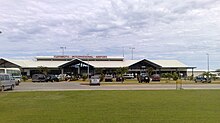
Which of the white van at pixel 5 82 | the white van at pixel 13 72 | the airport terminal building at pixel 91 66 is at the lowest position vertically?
the white van at pixel 5 82

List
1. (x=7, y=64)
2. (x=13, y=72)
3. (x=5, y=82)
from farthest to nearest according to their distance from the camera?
1. (x=7, y=64)
2. (x=13, y=72)
3. (x=5, y=82)

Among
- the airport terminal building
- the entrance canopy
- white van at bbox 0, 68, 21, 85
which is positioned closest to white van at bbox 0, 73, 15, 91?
white van at bbox 0, 68, 21, 85

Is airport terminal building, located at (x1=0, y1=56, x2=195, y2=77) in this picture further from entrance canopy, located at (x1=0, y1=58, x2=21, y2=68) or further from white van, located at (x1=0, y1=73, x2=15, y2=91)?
white van, located at (x1=0, y1=73, x2=15, y2=91)

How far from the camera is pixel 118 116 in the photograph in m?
14.7

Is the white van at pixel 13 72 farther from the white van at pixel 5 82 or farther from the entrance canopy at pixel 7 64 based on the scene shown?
the entrance canopy at pixel 7 64

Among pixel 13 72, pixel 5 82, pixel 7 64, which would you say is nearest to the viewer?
pixel 5 82

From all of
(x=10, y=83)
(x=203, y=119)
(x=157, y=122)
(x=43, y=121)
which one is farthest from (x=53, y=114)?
(x=10, y=83)

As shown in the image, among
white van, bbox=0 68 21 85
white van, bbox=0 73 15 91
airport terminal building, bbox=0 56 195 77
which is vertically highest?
airport terminal building, bbox=0 56 195 77

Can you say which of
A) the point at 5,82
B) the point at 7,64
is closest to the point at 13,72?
the point at 5,82

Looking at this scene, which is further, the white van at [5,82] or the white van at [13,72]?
the white van at [13,72]

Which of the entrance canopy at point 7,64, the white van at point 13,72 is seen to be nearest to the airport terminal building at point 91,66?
the entrance canopy at point 7,64

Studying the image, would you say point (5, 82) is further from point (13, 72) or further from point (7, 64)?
point (7, 64)

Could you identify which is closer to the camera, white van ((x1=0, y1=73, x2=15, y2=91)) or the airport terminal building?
white van ((x1=0, y1=73, x2=15, y2=91))

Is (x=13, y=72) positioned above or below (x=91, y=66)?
below
